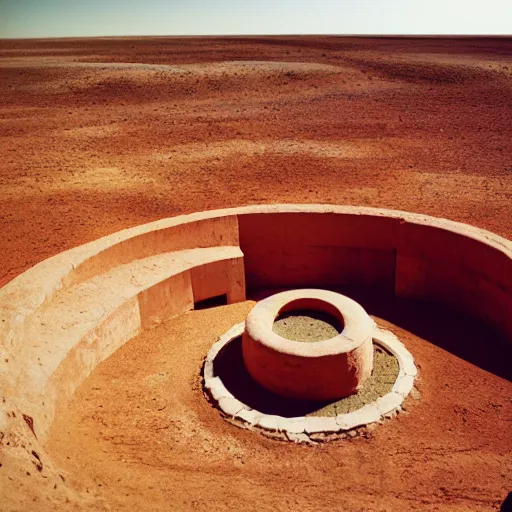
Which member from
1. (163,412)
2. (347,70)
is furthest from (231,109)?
(163,412)

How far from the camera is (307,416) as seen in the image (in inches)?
230

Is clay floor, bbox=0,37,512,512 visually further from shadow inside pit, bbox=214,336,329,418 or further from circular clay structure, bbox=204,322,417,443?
shadow inside pit, bbox=214,336,329,418

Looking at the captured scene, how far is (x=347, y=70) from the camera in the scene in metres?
28.1

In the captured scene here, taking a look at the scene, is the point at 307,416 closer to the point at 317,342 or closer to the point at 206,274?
the point at 317,342

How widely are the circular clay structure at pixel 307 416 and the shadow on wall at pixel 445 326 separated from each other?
107cm

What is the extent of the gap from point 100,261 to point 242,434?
3770 millimetres

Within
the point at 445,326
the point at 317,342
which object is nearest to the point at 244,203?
the point at 445,326

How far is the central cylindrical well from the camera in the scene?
19.2ft

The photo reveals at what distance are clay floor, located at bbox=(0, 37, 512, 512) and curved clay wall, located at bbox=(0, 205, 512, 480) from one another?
1.45ft

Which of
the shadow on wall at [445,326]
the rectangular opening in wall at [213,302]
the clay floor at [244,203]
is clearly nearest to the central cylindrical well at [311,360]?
the clay floor at [244,203]

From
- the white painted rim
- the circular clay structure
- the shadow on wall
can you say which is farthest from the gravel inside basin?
the shadow on wall

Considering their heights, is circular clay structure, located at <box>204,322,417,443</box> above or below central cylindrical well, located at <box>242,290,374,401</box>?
below

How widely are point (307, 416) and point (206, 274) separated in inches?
132

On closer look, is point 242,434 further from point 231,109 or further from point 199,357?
point 231,109
